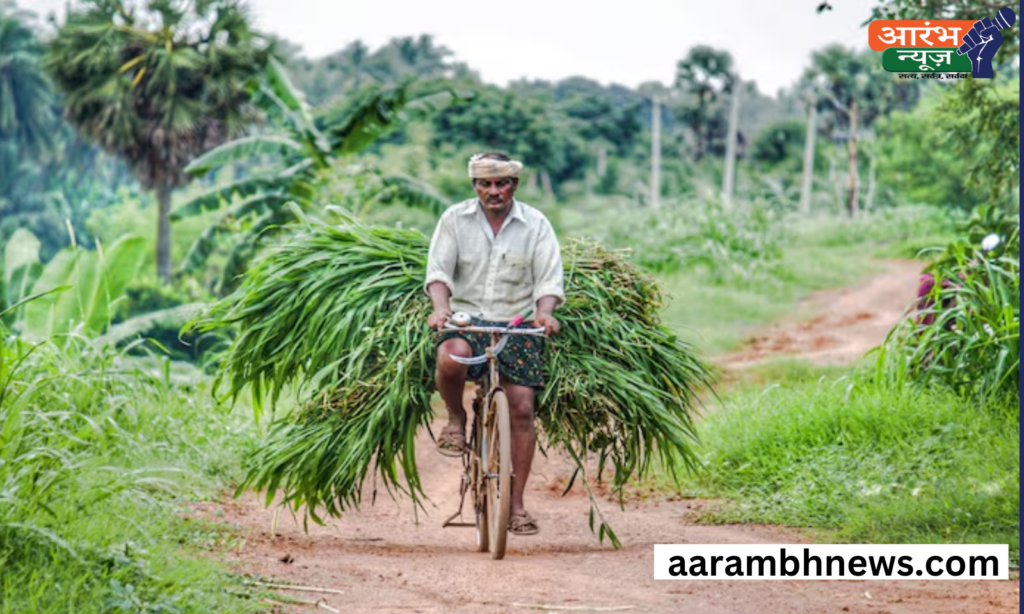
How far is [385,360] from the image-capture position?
5.80 metres

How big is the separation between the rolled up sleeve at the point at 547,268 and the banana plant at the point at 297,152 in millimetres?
9577

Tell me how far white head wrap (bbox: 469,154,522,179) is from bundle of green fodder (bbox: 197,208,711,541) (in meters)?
0.64

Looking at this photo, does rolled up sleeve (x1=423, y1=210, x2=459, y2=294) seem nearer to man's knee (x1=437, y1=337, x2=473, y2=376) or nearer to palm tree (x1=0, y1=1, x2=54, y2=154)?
man's knee (x1=437, y1=337, x2=473, y2=376)

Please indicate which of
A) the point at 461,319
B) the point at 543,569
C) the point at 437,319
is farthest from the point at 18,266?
the point at 543,569

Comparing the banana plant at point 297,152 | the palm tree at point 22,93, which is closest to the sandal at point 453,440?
the banana plant at point 297,152

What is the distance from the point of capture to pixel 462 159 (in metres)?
29.3

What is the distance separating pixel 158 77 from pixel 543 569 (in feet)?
68.0

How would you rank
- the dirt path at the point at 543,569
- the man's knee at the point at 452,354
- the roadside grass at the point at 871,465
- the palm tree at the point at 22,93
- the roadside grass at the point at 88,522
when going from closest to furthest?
the roadside grass at the point at 88,522, the dirt path at the point at 543,569, the man's knee at the point at 452,354, the roadside grass at the point at 871,465, the palm tree at the point at 22,93

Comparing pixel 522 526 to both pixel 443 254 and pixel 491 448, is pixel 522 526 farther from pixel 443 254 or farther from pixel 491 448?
pixel 443 254

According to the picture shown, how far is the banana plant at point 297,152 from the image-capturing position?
51.1 feet


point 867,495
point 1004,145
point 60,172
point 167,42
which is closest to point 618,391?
point 867,495

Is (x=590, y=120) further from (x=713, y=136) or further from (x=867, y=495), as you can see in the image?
(x=867, y=495)

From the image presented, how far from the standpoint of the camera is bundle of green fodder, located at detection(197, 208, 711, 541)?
5.74m

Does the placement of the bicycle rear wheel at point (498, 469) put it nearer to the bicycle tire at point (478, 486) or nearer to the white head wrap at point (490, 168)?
the bicycle tire at point (478, 486)
